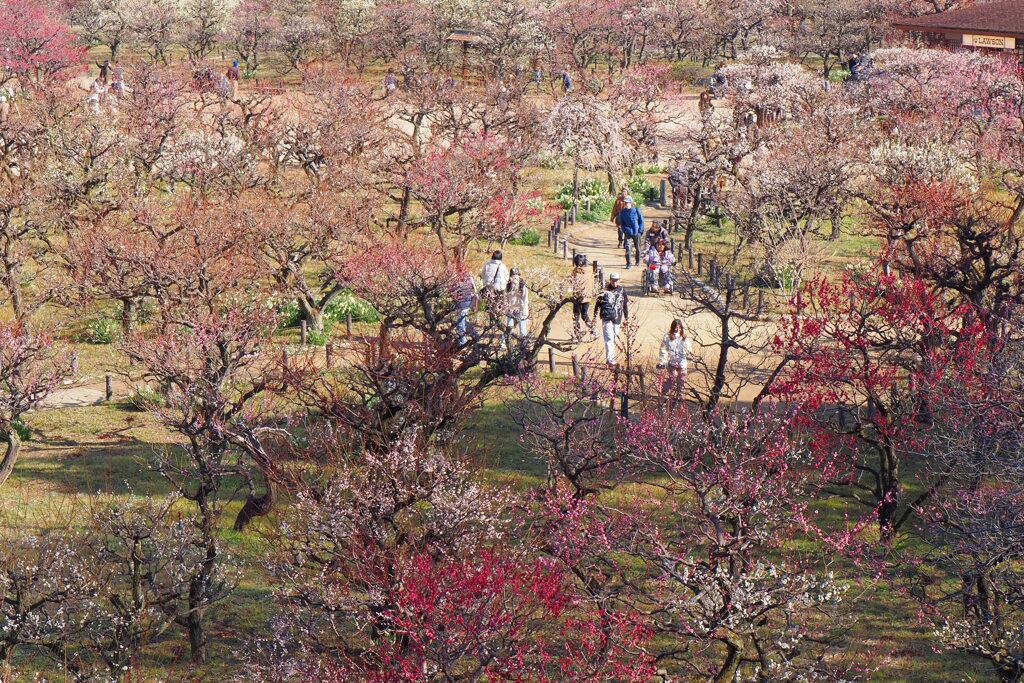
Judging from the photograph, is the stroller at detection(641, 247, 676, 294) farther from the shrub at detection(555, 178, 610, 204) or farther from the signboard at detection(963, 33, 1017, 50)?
the signboard at detection(963, 33, 1017, 50)

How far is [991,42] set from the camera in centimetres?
4947

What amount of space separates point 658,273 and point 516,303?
7.26 meters

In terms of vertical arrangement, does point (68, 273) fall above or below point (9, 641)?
above

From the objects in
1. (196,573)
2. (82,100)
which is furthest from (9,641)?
(82,100)

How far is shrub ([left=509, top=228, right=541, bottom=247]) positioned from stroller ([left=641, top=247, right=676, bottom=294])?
19.6 ft

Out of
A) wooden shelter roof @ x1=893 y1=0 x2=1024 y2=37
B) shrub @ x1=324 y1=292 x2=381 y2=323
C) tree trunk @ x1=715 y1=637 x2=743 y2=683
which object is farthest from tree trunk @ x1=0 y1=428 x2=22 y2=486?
wooden shelter roof @ x1=893 y1=0 x2=1024 y2=37

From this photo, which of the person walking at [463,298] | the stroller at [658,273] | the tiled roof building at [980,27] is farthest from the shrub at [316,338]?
the tiled roof building at [980,27]

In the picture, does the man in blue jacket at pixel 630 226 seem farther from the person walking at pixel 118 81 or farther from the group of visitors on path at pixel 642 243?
the person walking at pixel 118 81

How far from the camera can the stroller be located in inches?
1107

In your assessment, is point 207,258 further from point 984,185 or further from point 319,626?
point 984,185

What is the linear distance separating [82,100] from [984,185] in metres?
31.1

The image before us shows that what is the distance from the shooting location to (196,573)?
14109 mm

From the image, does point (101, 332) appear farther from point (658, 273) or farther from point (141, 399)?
point (658, 273)

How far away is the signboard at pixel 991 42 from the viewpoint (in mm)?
48938
